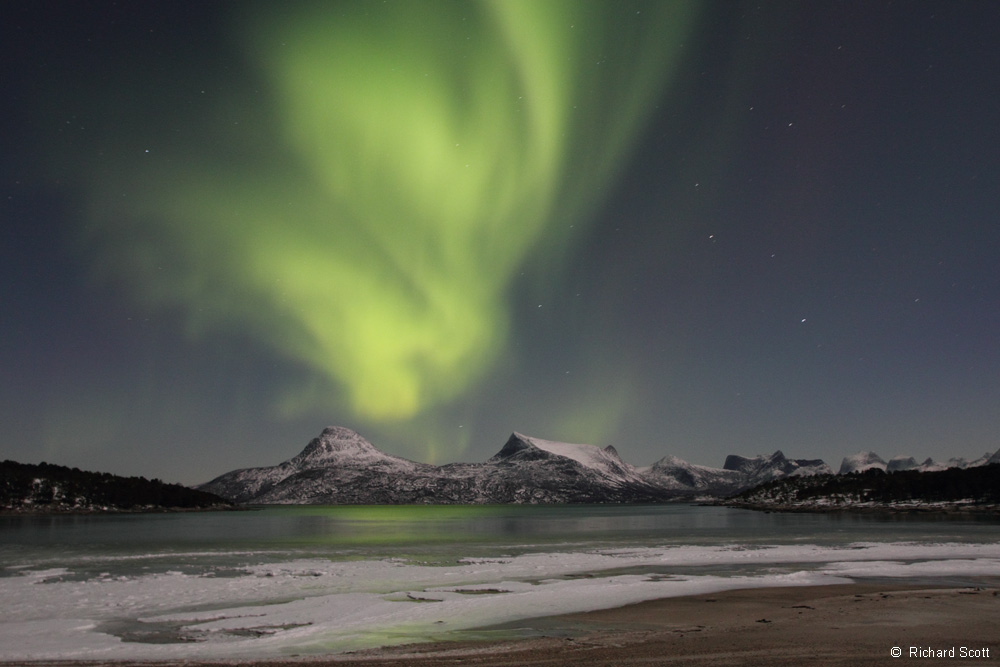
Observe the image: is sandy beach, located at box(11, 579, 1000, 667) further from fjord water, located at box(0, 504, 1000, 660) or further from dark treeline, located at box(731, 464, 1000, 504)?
dark treeline, located at box(731, 464, 1000, 504)

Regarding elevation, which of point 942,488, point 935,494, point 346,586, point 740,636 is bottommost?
point 935,494

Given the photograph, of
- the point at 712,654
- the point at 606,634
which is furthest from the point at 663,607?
the point at 712,654

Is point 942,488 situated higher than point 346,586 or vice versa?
point 346,586

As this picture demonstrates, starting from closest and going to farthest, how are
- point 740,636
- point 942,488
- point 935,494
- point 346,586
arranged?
point 740,636 → point 346,586 → point 935,494 → point 942,488

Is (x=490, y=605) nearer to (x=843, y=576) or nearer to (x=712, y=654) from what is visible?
(x=712, y=654)

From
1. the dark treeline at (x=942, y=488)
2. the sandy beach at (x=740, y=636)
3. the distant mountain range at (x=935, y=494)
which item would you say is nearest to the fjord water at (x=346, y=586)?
the sandy beach at (x=740, y=636)

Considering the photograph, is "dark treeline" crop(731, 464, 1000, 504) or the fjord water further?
"dark treeline" crop(731, 464, 1000, 504)

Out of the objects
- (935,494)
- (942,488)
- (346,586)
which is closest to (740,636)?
(346,586)

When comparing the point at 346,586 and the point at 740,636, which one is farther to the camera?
the point at 346,586

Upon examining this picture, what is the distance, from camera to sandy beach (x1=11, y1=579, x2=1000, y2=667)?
1458 centimetres

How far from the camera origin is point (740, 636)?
17125mm

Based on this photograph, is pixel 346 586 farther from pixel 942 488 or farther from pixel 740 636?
pixel 942 488

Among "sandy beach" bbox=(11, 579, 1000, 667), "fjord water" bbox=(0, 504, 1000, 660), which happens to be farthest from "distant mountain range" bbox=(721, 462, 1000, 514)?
"sandy beach" bbox=(11, 579, 1000, 667)

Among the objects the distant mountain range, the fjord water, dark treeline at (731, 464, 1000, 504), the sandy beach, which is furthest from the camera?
dark treeline at (731, 464, 1000, 504)
